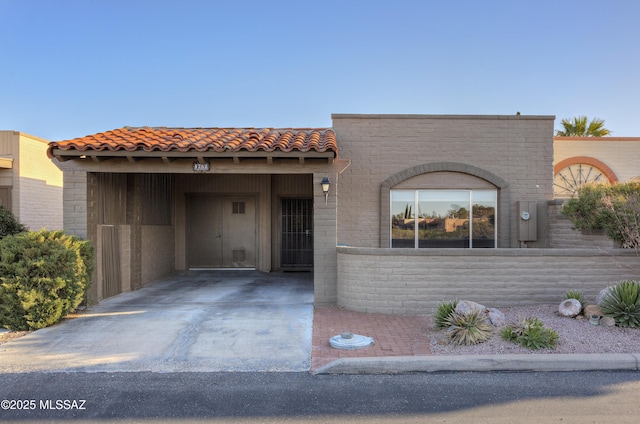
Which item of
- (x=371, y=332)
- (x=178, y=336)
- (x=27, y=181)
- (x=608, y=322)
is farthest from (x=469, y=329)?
(x=27, y=181)

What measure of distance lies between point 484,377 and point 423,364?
700 millimetres

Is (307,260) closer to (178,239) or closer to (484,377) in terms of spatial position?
(178,239)

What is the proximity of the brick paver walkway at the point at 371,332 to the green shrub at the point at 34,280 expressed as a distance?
4246 millimetres

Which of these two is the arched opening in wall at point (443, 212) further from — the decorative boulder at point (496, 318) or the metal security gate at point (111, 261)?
the metal security gate at point (111, 261)

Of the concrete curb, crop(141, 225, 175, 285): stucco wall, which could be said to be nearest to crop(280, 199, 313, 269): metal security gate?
crop(141, 225, 175, 285): stucco wall

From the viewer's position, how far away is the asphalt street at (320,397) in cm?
400

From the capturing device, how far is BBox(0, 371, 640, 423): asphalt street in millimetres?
4004

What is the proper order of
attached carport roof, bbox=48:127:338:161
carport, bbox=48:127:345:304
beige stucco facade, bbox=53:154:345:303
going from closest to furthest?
1. attached carport roof, bbox=48:127:338:161
2. carport, bbox=48:127:345:304
3. beige stucco facade, bbox=53:154:345:303

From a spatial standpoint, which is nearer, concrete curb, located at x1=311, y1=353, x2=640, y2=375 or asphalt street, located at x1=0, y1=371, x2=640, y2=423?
asphalt street, located at x1=0, y1=371, x2=640, y2=423

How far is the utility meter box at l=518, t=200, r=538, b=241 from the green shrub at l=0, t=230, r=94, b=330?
998cm

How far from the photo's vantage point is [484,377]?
194 inches

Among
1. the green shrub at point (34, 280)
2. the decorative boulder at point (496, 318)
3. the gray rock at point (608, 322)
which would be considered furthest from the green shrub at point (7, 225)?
the gray rock at point (608, 322)

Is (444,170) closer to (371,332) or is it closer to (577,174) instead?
(371,332)

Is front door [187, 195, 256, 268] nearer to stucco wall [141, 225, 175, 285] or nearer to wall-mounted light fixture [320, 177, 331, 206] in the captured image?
stucco wall [141, 225, 175, 285]
